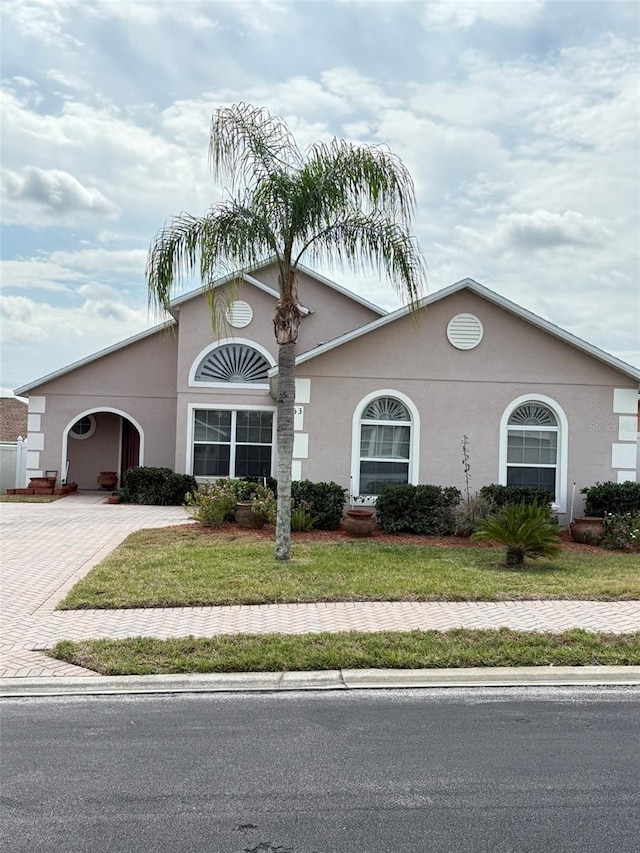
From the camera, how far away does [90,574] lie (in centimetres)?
1042

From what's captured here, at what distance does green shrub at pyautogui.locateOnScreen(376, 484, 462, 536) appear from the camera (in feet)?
47.7

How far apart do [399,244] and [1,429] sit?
23740 mm

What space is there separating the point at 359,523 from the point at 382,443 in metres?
2.30

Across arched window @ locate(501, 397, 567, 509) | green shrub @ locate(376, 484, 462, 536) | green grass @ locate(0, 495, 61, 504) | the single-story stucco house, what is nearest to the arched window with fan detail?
green grass @ locate(0, 495, 61, 504)

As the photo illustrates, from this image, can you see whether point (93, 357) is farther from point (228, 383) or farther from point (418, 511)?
point (418, 511)

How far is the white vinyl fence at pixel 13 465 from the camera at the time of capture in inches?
893

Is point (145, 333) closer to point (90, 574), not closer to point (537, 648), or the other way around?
point (90, 574)

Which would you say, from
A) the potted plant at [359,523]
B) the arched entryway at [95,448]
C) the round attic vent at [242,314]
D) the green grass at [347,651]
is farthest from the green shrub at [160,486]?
the green grass at [347,651]

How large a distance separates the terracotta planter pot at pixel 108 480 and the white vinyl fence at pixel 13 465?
222cm

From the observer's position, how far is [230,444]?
21.2m

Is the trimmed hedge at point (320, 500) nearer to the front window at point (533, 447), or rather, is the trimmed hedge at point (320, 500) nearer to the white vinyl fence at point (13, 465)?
the front window at point (533, 447)

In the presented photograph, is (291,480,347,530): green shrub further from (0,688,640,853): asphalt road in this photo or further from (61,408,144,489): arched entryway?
(61,408,144,489): arched entryway

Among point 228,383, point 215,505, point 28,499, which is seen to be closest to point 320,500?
point 215,505

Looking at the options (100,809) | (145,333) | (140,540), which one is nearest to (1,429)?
(145,333)
